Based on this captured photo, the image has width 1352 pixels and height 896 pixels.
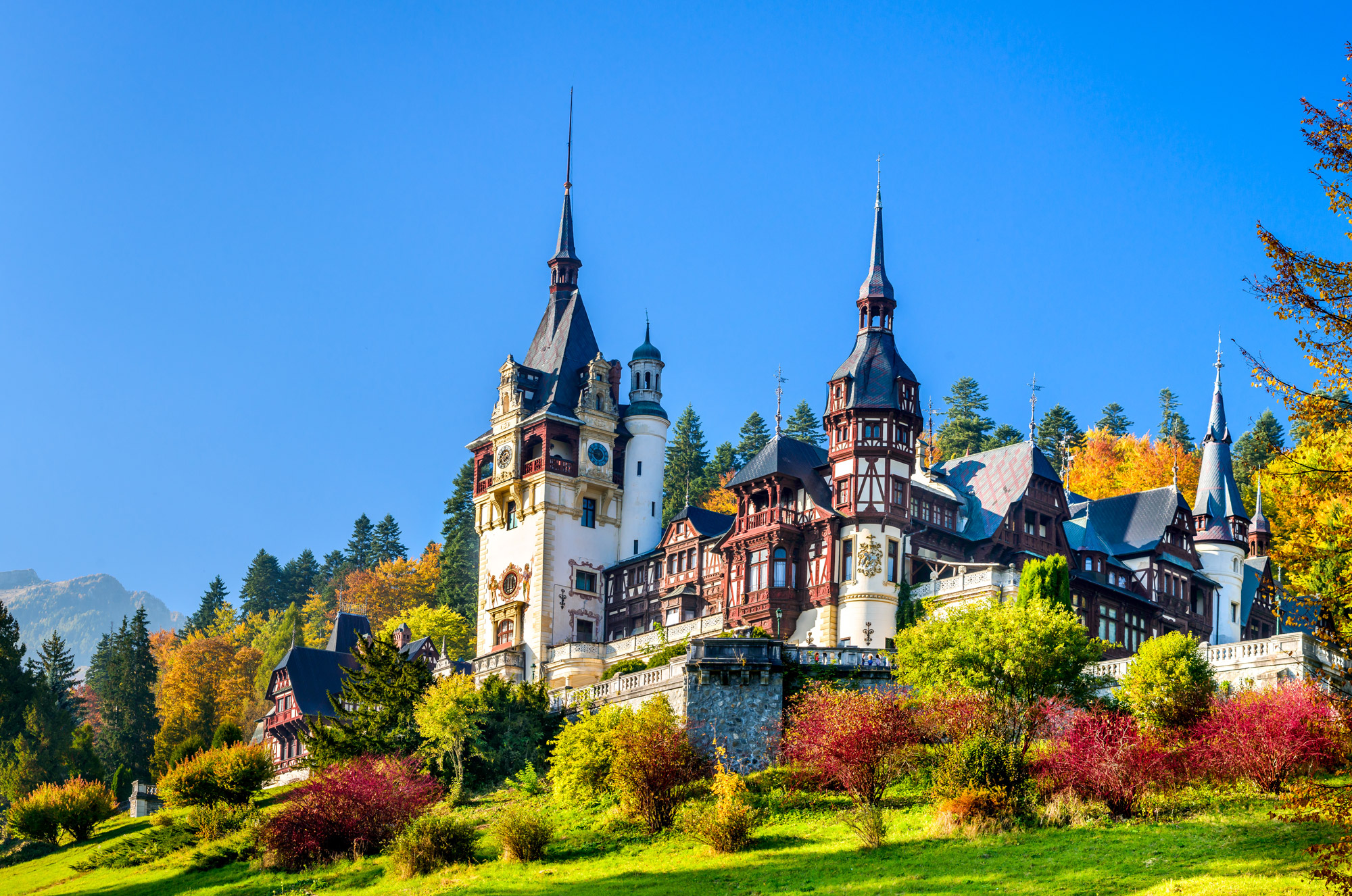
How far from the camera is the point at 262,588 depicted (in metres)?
130

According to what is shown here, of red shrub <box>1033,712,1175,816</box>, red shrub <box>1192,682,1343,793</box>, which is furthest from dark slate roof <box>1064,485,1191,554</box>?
red shrub <box>1192,682,1343,793</box>

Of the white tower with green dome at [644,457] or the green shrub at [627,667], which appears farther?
the white tower with green dome at [644,457]

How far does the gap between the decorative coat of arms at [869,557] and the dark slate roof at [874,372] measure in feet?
18.9

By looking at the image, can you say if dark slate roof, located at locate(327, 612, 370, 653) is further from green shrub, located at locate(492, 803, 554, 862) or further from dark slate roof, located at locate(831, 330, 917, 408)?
green shrub, located at locate(492, 803, 554, 862)

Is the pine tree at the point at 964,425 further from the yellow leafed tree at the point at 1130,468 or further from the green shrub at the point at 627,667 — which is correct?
the green shrub at the point at 627,667

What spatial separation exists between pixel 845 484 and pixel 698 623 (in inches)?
337

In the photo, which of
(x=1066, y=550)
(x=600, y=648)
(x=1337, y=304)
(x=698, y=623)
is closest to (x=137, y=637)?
(x=600, y=648)

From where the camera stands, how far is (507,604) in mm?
76188

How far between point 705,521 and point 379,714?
23498 mm

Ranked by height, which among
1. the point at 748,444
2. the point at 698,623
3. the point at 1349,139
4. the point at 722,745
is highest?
the point at 748,444

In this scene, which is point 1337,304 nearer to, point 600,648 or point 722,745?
point 722,745

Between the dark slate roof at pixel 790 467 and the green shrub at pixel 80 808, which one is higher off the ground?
the dark slate roof at pixel 790 467

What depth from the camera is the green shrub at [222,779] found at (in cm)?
5888

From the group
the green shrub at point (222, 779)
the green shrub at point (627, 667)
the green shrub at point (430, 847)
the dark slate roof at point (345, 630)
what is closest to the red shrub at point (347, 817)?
the green shrub at point (430, 847)
